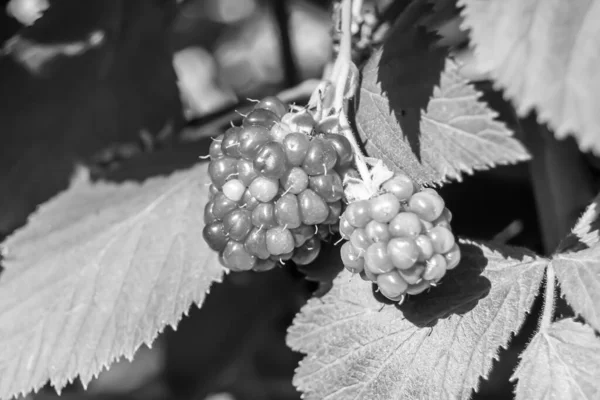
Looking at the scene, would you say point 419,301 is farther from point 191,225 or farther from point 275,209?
point 191,225

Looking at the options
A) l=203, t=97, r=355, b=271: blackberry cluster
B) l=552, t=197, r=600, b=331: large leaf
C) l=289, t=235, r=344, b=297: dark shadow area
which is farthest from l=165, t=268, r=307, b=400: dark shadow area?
l=552, t=197, r=600, b=331: large leaf

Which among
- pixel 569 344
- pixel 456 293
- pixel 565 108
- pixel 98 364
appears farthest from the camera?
pixel 98 364

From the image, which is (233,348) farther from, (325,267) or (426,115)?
(426,115)

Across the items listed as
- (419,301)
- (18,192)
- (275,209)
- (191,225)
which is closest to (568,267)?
(419,301)

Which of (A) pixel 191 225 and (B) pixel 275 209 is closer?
(B) pixel 275 209

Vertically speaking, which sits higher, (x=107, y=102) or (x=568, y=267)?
(x=107, y=102)

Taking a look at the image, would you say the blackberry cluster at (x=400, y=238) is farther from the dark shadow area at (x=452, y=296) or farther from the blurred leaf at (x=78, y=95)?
the blurred leaf at (x=78, y=95)
